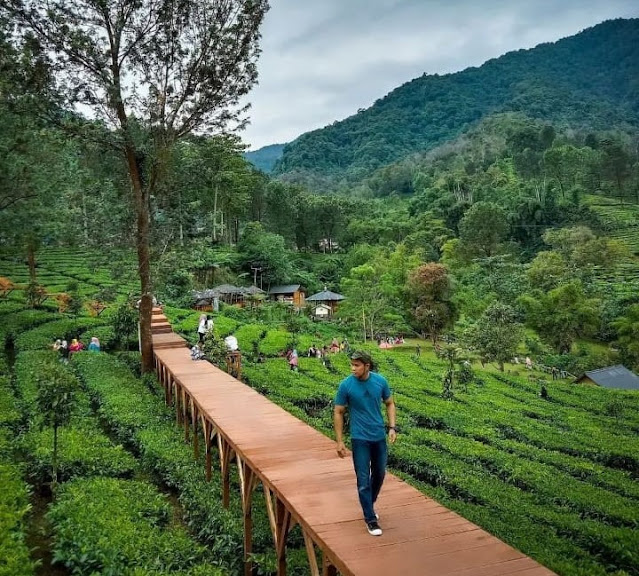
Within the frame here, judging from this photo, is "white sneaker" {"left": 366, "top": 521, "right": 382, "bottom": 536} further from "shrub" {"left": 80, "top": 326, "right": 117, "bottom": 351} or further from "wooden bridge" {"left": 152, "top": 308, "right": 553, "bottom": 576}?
"shrub" {"left": 80, "top": 326, "right": 117, "bottom": 351}

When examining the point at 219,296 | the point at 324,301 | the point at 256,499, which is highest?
the point at 219,296

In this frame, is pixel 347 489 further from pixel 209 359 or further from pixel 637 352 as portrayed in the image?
pixel 637 352

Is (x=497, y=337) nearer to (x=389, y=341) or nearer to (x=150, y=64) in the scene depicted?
(x=389, y=341)

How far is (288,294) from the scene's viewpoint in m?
52.2

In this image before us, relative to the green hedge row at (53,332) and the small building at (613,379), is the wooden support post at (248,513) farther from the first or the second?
the small building at (613,379)

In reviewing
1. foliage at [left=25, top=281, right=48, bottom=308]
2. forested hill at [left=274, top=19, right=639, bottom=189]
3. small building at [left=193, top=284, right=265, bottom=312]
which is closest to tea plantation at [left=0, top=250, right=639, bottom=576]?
foliage at [left=25, top=281, right=48, bottom=308]

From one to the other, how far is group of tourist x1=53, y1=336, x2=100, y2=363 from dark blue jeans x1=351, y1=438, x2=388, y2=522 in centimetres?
1620

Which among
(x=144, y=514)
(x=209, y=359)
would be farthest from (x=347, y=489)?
(x=209, y=359)

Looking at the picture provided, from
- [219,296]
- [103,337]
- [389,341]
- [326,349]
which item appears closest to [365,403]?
[103,337]

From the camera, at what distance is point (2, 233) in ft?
67.1

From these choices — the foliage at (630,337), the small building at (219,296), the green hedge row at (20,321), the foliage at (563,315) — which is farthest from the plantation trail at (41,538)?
the foliage at (563,315)

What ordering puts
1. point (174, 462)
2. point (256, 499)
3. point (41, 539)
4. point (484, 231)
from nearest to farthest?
point (41, 539), point (256, 499), point (174, 462), point (484, 231)

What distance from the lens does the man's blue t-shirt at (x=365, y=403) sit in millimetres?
5230

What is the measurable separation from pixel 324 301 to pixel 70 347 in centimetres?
3187
